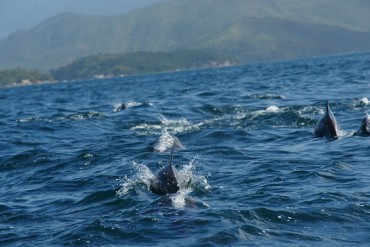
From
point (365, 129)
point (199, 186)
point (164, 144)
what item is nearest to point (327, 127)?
point (365, 129)

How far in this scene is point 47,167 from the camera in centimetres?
2061

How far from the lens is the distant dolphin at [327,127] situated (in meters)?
22.0

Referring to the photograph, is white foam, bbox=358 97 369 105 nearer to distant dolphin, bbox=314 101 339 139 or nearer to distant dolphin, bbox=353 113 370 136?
distant dolphin, bbox=353 113 370 136

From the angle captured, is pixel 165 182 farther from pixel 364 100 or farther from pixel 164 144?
pixel 364 100

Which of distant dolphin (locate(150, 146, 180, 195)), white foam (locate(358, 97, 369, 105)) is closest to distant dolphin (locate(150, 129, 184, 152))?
distant dolphin (locate(150, 146, 180, 195))

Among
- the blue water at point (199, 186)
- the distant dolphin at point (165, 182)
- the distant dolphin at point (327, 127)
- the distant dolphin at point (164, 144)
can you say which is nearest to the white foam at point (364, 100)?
the blue water at point (199, 186)

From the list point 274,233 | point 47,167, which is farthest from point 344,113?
point 274,233

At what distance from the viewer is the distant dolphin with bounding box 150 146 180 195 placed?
14.9 m

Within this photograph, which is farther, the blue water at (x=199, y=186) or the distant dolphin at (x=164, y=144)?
the distant dolphin at (x=164, y=144)

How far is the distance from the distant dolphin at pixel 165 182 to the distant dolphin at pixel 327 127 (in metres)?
8.50

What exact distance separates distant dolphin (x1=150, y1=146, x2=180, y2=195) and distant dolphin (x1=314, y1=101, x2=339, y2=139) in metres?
8.50

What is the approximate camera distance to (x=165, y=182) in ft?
49.3

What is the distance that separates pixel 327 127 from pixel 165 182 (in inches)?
354

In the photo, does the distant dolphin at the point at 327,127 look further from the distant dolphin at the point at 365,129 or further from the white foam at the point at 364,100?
the white foam at the point at 364,100
